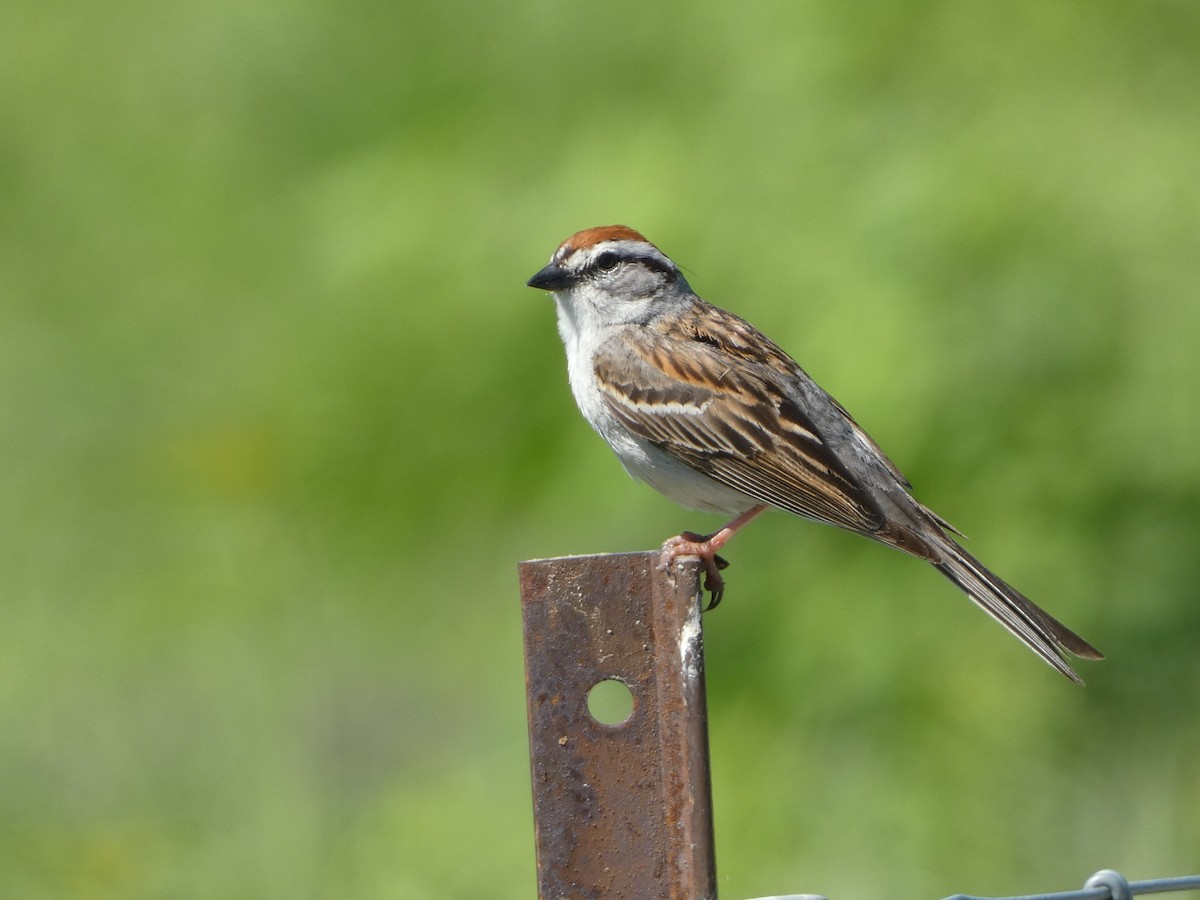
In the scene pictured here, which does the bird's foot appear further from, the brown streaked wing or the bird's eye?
the bird's eye

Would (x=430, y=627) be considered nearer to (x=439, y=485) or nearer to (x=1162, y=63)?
(x=439, y=485)

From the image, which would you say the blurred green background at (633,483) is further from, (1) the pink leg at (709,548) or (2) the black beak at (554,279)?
(1) the pink leg at (709,548)

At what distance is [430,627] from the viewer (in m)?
8.30

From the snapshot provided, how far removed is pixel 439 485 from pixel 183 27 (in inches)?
230

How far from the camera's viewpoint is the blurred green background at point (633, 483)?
6.01 meters

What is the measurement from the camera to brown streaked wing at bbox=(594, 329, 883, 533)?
4.47 m

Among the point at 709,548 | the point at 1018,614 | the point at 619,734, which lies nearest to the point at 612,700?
the point at 709,548

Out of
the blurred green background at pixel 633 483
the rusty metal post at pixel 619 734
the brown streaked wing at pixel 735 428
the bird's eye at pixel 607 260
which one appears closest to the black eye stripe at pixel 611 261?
the bird's eye at pixel 607 260

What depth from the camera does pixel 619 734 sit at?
270cm

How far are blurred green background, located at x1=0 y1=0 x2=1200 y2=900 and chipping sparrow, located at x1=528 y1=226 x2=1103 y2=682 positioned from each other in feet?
4.49

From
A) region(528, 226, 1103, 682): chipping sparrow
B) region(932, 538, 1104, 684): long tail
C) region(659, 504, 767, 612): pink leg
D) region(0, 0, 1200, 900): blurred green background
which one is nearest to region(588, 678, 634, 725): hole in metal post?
region(0, 0, 1200, 900): blurred green background

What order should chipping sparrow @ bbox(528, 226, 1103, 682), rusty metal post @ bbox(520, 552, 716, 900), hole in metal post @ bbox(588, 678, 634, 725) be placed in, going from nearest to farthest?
rusty metal post @ bbox(520, 552, 716, 900), chipping sparrow @ bbox(528, 226, 1103, 682), hole in metal post @ bbox(588, 678, 634, 725)

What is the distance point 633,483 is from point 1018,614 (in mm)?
2881

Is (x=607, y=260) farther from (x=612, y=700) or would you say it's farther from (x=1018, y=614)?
(x=612, y=700)
